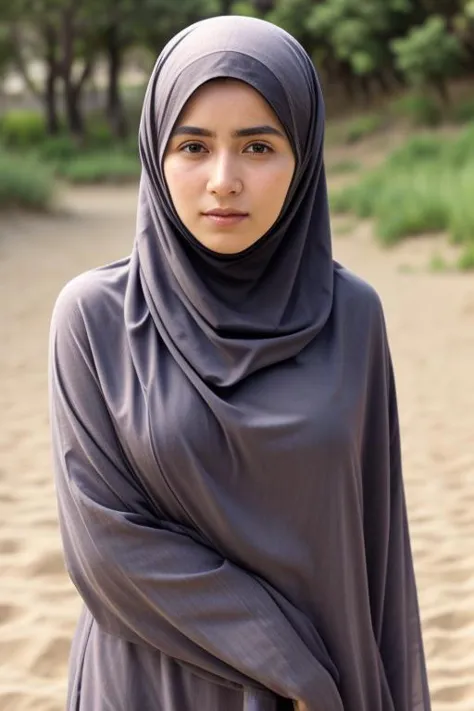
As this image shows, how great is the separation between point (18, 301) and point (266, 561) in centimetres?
643

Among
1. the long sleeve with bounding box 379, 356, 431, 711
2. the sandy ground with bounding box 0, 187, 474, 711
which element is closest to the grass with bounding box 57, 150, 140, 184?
the sandy ground with bounding box 0, 187, 474, 711

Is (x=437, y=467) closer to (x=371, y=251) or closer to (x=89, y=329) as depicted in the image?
(x=89, y=329)

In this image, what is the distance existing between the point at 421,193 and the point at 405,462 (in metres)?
6.84

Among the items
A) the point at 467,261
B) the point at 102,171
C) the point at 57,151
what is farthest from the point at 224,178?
the point at 57,151

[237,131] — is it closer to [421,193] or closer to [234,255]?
[234,255]

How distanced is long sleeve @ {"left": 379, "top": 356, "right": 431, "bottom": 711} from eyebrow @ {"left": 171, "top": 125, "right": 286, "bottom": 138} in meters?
0.43

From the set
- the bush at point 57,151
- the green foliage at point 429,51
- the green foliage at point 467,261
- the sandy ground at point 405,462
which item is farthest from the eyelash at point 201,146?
the bush at point 57,151

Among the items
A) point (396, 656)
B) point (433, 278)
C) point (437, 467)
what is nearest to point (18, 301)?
point (433, 278)

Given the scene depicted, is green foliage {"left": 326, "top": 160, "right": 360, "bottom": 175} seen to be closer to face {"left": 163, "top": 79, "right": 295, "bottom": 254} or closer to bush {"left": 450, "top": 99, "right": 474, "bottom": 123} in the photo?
bush {"left": 450, "top": 99, "right": 474, "bottom": 123}

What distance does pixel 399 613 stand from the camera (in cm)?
157

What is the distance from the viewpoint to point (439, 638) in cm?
285

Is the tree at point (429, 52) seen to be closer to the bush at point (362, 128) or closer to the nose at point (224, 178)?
the bush at point (362, 128)

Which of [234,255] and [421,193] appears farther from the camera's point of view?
[421,193]

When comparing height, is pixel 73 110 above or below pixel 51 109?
below
